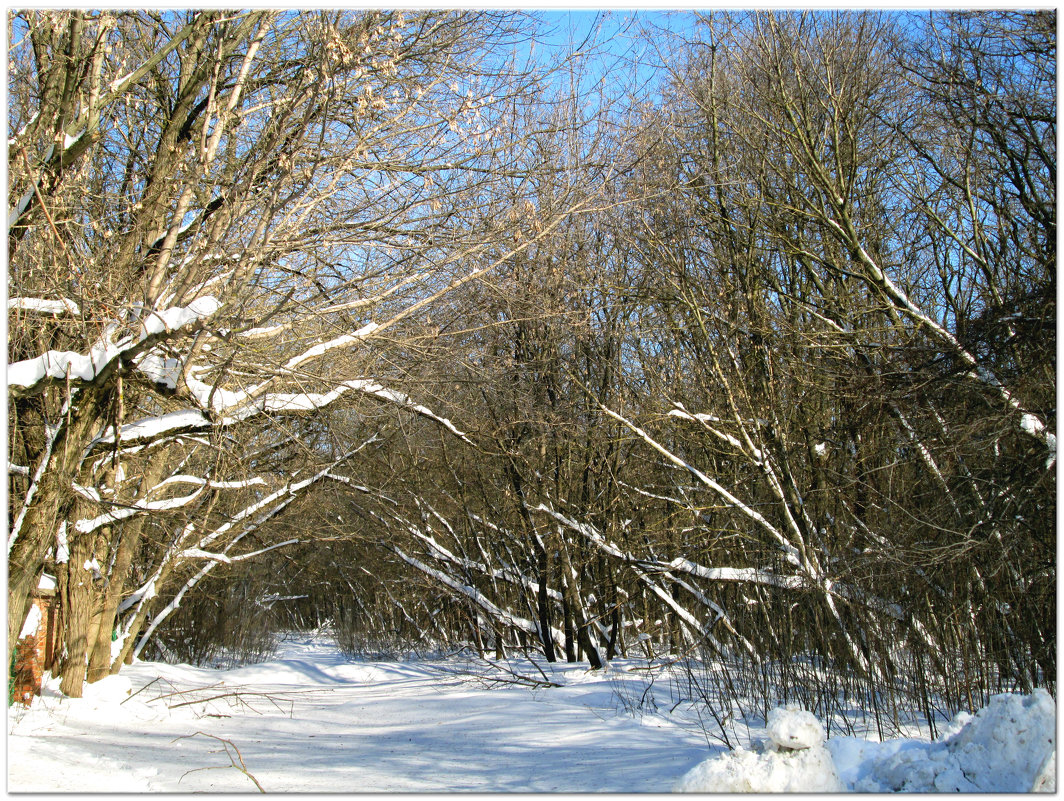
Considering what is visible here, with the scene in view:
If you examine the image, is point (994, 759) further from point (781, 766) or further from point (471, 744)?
point (471, 744)

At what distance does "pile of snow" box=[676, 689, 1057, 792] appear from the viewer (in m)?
3.22

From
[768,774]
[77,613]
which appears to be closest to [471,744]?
[768,774]

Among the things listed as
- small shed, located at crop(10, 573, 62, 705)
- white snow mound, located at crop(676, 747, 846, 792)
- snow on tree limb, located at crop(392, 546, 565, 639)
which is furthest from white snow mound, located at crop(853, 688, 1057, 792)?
snow on tree limb, located at crop(392, 546, 565, 639)

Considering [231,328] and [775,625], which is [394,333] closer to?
[231,328]

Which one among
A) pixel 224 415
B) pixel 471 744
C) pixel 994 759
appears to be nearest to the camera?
pixel 994 759

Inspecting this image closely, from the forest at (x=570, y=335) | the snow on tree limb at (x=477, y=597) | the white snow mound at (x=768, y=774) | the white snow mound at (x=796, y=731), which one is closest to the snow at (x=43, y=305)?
the forest at (x=570, y=335)

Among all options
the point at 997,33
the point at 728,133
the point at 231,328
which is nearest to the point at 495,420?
the point at 728,133

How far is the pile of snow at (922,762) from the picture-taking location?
3.22 metres

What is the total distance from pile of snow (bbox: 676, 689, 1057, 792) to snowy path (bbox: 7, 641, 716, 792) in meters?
0.61

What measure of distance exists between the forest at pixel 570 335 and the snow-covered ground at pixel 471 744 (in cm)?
88

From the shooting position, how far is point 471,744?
5.44 metres

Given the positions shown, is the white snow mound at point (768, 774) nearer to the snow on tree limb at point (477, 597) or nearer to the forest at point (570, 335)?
the forest at point (570, 335)

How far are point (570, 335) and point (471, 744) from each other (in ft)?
17.0

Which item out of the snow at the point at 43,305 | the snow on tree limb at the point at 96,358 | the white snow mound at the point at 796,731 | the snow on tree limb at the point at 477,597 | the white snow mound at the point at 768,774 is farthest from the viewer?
the snow on tree limb at the point at 477,597
